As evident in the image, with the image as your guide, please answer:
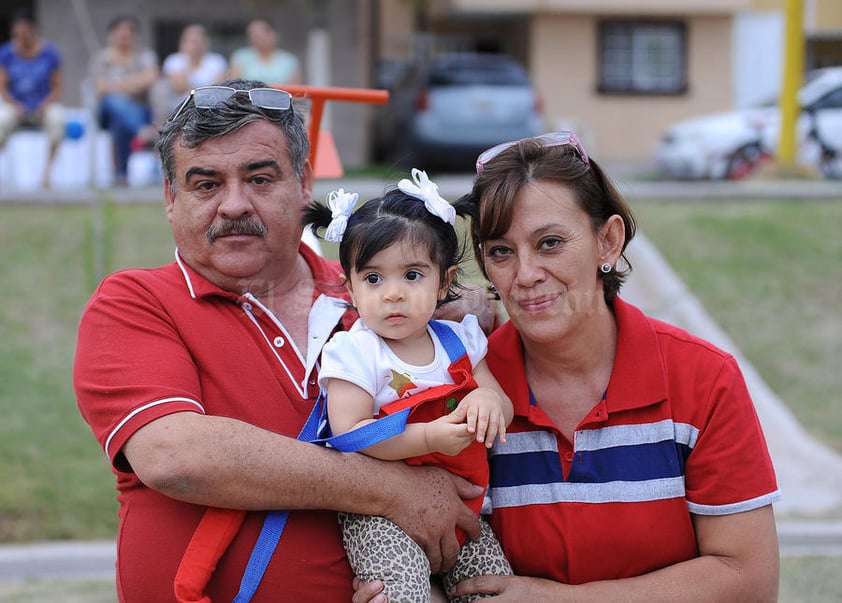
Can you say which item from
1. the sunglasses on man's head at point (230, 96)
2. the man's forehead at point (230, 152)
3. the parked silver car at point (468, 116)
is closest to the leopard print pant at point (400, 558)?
the man's forehead at point (230, 152)

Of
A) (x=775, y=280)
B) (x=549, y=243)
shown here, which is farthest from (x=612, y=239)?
(x=775, y=280)

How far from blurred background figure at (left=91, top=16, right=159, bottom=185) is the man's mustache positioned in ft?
27.3

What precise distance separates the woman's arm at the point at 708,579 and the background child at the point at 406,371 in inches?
3.4

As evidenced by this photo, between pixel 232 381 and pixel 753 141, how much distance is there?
45.1 feet

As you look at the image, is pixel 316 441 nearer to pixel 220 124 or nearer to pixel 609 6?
pixel 220 124

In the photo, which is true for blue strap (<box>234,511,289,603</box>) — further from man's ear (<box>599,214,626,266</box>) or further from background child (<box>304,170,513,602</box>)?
man's ear (<box>599,214,626,266</box>)

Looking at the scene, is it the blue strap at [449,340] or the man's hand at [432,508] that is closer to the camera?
the man's hand at [432,508]

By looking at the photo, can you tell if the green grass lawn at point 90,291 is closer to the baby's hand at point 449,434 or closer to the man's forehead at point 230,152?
the man's forehead at point 230,152

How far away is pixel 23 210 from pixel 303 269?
7071mm

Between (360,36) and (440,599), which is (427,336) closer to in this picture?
(440,599)

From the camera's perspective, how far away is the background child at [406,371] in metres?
2.49

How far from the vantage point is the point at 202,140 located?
283cm

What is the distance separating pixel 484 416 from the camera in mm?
2463

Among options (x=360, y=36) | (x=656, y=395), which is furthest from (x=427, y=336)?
(x=360, y=36)
